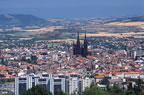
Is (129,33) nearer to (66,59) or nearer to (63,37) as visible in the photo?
(63,37)

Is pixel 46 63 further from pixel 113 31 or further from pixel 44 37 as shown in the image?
pixel 113 31

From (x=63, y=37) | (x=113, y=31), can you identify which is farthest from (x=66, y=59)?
(x=113, y=31)

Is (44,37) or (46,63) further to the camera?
(44,37)

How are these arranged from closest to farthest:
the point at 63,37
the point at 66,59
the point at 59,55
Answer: the point at 66,59 → the point at 59,55 → the point at 63,37

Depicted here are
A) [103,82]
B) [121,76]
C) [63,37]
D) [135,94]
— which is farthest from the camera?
[63,37]

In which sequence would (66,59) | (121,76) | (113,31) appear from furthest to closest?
(113,31), (66,59), (121,76)

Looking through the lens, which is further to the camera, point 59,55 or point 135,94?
point 59,55

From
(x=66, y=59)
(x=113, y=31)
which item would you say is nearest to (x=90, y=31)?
(x=113, y=31)

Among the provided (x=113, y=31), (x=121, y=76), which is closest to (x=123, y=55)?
Answer: (x=121, y=76)

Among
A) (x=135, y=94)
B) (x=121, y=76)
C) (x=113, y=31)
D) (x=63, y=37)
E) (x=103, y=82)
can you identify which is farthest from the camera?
(x=113, y=31)
